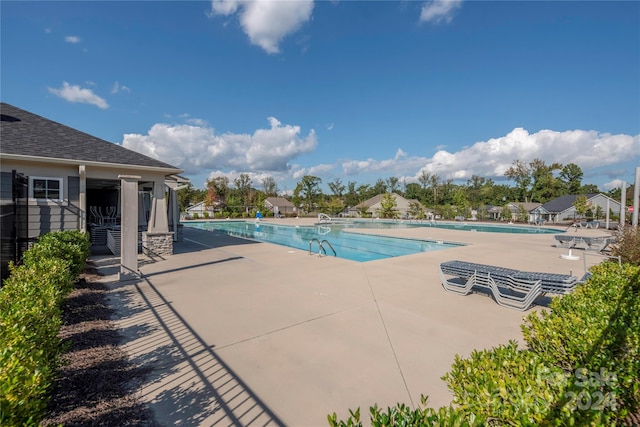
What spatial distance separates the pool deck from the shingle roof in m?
4.25

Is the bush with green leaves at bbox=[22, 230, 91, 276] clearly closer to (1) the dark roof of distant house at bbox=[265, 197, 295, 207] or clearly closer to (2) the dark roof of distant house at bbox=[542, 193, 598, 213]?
(1) the dark roof of distant house at bbox=[265, 197, 295, 207]

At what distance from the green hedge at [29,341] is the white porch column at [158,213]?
5.76 meters

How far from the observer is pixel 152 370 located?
3.34 m

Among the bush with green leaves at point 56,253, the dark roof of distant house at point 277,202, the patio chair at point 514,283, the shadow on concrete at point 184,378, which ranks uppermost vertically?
the dark roof of distant house at point 277,202

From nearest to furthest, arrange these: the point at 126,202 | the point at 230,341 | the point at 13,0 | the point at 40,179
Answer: the point at 230,341 < the point at 126,202 < the point at 13,0 < the point at 40,179

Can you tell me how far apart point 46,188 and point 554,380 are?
508 inches

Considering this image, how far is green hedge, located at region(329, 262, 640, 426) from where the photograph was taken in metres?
1.53

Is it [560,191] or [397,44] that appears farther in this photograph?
[560,191]

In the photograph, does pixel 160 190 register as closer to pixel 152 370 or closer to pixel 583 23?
pixel 152 370

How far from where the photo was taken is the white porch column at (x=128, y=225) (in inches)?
289

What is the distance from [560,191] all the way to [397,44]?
53.4 metres

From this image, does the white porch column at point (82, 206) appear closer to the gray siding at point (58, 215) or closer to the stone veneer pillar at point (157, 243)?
the gray siding at point (58, 215)

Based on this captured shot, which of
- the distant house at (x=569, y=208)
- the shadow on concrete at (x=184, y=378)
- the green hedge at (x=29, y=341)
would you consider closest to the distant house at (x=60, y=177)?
the green hedge at (x=29, y=341)

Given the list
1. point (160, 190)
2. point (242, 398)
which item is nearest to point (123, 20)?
point (160, 190)
